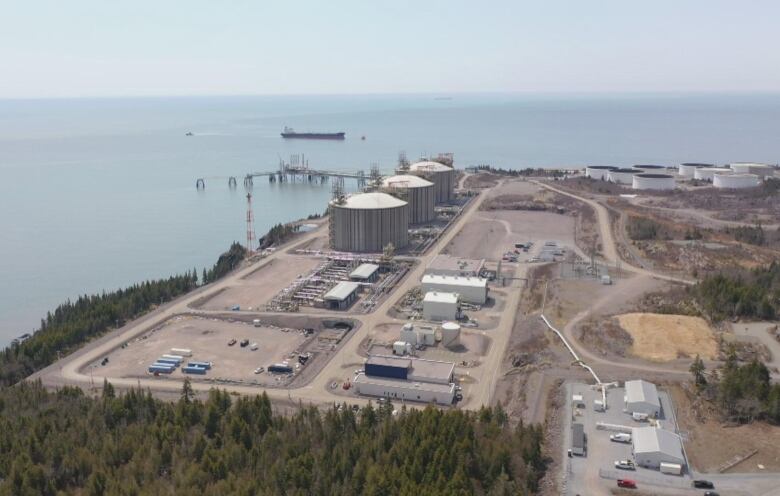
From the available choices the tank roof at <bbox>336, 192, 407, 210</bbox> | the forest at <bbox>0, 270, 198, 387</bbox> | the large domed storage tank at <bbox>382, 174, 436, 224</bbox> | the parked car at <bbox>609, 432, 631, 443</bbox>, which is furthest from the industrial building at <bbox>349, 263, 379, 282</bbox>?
the parked car at <bbox>609, 432, 631, 443</bbox>

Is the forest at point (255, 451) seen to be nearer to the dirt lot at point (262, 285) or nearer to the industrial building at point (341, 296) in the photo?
the industrial building at point (341, 296)

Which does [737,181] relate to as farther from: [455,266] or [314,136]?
[314,136]

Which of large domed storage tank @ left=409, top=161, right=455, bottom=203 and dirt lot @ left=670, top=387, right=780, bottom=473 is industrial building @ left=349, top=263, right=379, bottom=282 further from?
large domed storage tank @ left=409, top=161, right=455, bottom=203

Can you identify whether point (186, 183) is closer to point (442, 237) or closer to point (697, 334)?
point (442, 237)

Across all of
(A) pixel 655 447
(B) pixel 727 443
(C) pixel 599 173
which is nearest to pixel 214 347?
(A) pixel 655 447

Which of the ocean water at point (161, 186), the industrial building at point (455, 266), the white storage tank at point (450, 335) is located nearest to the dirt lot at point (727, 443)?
the white storage tank at point (450, 335)
